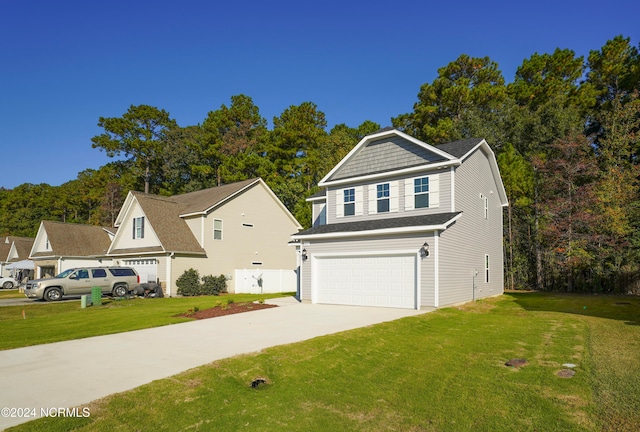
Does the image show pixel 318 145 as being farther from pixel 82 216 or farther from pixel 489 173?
pixel 82 216

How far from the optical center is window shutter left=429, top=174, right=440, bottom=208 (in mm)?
17219

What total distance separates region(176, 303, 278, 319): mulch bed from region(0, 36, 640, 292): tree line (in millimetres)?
18448

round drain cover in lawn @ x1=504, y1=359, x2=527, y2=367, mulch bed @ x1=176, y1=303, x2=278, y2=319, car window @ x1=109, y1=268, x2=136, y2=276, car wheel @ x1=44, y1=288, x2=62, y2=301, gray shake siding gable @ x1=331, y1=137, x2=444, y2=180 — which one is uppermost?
gray shake siding gable @ x1=331, y1=137, x2=444, y2=180

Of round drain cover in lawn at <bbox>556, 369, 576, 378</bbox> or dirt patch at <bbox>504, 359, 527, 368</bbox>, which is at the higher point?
round drain cover in lawn at <bbox>556, 369, 576, 378</bbox>

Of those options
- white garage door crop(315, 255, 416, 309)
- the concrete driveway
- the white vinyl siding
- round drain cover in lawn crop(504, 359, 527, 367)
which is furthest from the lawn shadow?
round drain cover in lawn crop(504, 359, 527, 367)

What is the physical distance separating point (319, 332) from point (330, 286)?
731 centimetres

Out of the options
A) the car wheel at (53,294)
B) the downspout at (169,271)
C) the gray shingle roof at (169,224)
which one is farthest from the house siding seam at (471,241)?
the car wheel at (53,294)

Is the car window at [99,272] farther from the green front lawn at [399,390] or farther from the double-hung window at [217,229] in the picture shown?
the green front lawn at [399,390]

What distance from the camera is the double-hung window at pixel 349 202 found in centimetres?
1992

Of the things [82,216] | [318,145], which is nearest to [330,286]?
[318,145]

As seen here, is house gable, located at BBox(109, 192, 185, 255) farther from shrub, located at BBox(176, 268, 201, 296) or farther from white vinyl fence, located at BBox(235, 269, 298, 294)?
white vinyl fence, located at BBox(235, 269, 298, 294)

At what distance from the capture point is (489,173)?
2181 cm

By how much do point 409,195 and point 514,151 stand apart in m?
14.7

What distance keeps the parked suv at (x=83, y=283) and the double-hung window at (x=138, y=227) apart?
3700 millimetres
